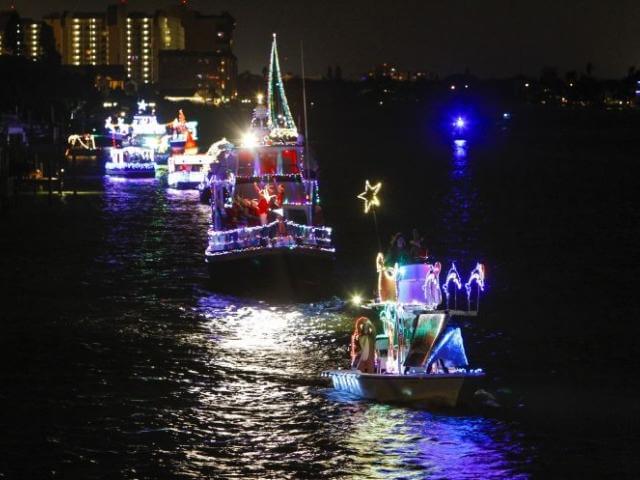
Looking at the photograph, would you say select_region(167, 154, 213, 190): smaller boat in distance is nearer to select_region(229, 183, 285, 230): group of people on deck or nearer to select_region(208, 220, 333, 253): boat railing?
select_region(229, 183, 285, 230): group of people on deck

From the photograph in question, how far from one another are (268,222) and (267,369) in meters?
13.4

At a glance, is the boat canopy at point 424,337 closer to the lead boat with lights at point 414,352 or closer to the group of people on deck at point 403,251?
the lead boat with lights at point 414,352

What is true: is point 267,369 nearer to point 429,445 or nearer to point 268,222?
point 429,445

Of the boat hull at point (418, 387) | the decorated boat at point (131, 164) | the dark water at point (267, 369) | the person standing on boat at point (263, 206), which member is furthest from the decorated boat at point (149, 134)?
the boat hull at point (418, 387)

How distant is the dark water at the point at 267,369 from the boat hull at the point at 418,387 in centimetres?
27

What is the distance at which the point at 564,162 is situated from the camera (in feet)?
565

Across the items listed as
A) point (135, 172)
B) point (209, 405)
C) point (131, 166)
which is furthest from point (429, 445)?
point (135, 172)

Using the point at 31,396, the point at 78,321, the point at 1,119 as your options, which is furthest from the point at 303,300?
the point at 1,119

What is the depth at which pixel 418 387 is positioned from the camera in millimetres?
26828

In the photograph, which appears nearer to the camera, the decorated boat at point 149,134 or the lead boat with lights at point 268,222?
the lead boat with lights at point 268,222

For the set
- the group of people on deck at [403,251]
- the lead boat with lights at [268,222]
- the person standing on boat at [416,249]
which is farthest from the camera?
the lead boat with lights at [268,222]

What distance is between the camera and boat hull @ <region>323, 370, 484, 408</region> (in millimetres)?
26609

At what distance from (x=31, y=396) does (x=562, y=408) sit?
1234 centimetres

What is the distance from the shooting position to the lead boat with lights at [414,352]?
2650 centimetres
